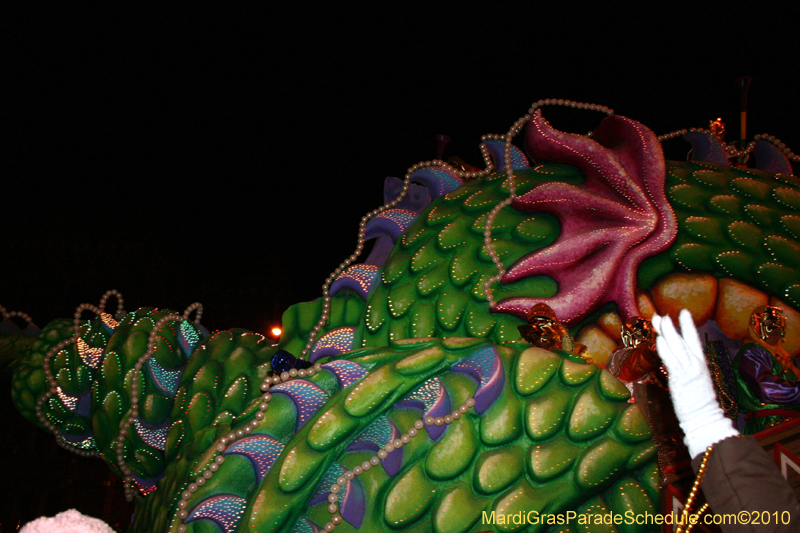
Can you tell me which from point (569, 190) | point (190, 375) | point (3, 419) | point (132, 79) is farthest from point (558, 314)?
point (3, 419)

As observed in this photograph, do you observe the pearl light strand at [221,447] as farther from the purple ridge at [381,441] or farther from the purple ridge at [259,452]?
the purple ridge at [381,441]

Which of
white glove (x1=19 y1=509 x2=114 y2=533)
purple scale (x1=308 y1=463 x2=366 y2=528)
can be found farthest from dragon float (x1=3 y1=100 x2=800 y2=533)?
white glove (x1=19 y1=509 x2=114 y2=533)

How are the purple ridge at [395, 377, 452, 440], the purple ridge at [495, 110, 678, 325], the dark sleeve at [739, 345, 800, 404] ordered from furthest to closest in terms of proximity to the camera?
1. the purple ridge at [495, 110, 678, 325]
2. the dark sleeve at [739, 345, 800, 404]
3. the purple ridge at [395, 377, 452, 440]

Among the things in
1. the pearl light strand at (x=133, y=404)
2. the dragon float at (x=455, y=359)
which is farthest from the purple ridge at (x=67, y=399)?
the pearl light strand at (x=133, y=404)

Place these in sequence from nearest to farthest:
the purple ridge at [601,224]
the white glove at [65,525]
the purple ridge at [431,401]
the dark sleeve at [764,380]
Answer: the white glove at [65,525] < the purple ridge at [431,401] < the dark sleeve at [764,380] < the purple ridge at [601,224]

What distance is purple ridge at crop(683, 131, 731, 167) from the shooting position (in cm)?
133

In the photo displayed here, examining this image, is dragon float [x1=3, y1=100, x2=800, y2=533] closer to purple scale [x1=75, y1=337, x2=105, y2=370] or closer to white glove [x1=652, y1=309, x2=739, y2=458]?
purple scale [x1=75, y1=337, x2=105, y2=370]

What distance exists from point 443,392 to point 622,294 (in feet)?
1.54

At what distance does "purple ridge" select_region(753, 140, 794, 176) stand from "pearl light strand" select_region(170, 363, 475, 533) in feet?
3.47

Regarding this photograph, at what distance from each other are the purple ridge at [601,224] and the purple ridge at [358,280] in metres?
0.31

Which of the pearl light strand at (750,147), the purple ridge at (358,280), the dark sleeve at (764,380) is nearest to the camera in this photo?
the dark sleeve at (764,380)

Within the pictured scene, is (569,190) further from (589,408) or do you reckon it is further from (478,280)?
(589,408)

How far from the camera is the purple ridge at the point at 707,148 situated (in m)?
1.33

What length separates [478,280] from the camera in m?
1.11
